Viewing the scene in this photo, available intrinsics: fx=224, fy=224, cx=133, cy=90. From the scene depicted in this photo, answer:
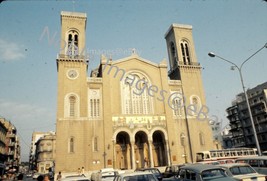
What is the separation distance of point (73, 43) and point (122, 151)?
1773 centimetres

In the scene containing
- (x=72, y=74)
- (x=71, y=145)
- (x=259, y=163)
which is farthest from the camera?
(x=72, y=74)

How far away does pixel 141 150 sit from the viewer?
32656 millimetres

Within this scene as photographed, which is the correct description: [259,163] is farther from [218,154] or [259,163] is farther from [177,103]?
[177,103]

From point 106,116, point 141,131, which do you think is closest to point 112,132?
point 106,116

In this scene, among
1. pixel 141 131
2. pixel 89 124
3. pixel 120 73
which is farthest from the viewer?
pixel 120 73

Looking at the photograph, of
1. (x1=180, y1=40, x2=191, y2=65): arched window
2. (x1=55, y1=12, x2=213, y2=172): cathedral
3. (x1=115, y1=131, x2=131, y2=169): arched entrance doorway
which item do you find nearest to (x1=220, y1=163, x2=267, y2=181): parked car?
(x1=55, y1=12, x2=213, y2=172): cathedral

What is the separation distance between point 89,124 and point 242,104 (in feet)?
146

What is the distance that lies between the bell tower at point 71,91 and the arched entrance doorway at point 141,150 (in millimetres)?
8082

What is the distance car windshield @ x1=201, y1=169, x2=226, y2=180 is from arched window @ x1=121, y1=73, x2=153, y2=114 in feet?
77.9

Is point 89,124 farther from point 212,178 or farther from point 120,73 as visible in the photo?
point 212,178

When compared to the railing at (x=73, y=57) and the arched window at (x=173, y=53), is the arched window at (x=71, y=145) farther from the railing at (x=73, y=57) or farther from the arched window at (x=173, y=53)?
the arched window at (x=173, y=53)

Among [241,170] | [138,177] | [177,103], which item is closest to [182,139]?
[177,103]

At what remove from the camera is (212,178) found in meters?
8.20

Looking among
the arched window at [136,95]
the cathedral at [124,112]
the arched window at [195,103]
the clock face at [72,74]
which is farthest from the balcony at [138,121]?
the clock face at [72,74]
